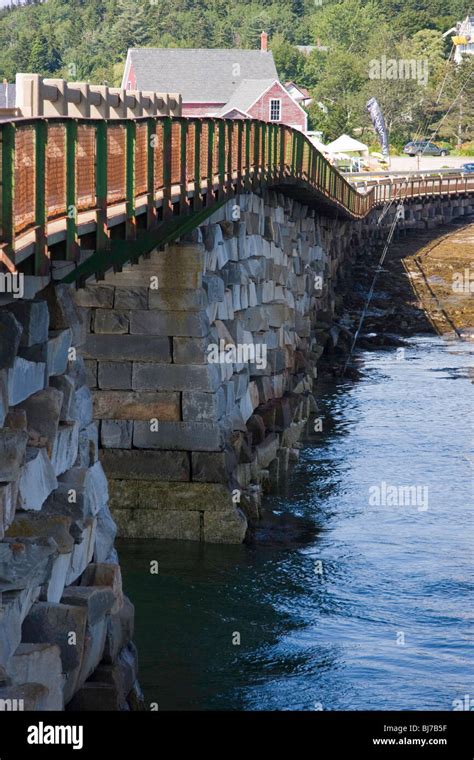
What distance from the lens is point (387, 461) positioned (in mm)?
26766

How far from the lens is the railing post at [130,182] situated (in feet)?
50.1

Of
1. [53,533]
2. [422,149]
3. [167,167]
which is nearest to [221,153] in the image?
[167,167]

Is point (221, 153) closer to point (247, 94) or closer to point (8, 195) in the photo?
point (8, 195)

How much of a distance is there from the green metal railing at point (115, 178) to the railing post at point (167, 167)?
0.01m

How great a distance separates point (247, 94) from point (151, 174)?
7336 cm

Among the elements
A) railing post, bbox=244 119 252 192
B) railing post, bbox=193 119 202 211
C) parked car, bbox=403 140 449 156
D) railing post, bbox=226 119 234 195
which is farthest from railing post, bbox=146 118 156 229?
parked car, bbox=403 140 449 156

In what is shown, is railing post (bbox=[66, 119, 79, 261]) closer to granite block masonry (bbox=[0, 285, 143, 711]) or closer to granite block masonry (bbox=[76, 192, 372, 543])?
granite block masonry (bbox=[0, 285, 143, 711])

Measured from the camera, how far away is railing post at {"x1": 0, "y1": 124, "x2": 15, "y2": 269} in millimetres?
11148

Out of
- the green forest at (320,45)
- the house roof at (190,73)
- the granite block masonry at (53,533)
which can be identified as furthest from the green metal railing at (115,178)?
the green forest at (320,45)

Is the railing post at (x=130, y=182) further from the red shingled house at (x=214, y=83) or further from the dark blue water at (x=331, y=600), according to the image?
the red shingled house at (x=214, y=83)

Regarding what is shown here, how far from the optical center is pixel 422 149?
330ft

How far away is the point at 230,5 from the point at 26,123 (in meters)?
185
